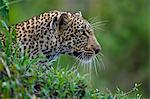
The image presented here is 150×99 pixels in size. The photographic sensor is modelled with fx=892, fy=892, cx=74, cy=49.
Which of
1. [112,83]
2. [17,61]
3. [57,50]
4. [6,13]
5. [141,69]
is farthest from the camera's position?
[141,69]

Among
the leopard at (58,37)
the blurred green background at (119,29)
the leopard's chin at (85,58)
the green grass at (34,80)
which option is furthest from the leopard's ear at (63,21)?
the blurred green background at (119,29)

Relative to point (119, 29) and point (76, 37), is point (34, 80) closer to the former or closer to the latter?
point (76, 37)

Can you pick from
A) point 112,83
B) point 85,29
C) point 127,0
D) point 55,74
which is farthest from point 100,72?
point 55,74

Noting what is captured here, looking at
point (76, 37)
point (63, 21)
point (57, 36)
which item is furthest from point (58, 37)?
point (76, 37)

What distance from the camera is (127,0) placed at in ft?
104

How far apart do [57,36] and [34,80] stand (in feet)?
7.71

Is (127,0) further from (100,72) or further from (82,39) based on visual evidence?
(82,39)

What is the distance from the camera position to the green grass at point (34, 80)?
8.95m

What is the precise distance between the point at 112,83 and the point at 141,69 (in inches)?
124

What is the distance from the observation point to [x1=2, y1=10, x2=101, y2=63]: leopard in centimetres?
1155

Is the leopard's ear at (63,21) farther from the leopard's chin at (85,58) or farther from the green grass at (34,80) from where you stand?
the green grass at (34,80)

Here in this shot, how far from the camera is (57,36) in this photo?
38.4 ft

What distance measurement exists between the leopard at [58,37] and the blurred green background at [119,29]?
1701cm

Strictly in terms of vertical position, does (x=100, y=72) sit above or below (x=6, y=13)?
below
